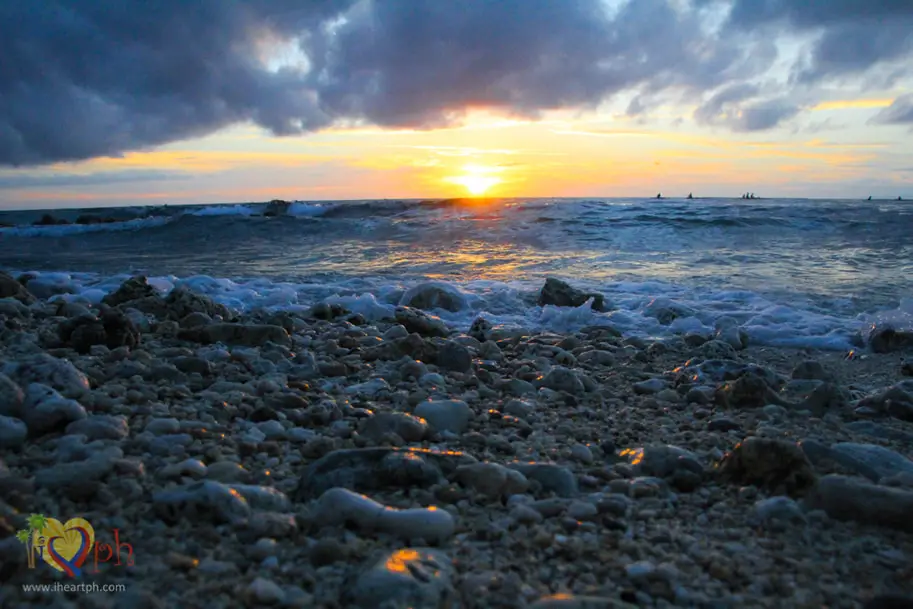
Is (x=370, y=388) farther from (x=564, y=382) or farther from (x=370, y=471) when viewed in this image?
(x=370, y=471)

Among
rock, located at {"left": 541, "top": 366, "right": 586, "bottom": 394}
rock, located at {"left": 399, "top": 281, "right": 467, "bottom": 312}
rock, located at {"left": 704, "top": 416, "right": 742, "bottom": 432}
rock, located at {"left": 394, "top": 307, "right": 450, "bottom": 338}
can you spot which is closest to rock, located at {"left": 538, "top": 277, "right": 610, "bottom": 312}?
rock, located at {"left": 399, "top": 281, "right": 467, "bottom": 312}

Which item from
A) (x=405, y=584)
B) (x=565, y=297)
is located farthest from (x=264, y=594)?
(x=565, y=297)

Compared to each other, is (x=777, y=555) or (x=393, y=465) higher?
(x=393, y=465)

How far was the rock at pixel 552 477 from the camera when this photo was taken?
1.86 m

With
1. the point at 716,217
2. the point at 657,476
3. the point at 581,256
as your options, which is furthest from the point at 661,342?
the point at 716,217

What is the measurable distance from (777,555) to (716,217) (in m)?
20.4

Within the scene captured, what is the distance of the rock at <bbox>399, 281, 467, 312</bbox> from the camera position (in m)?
6.00

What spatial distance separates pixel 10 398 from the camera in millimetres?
2045

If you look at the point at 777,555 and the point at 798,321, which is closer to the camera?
the point at 777,555

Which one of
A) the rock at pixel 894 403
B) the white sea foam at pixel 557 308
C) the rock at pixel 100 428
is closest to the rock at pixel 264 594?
the rock at pixel 100 428

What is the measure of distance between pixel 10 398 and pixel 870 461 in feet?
9.67

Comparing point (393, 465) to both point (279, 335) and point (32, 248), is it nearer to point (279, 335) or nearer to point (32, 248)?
point (279, 335)

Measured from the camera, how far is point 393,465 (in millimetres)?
1817

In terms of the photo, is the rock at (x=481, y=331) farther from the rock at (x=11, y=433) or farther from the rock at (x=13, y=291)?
the rock at (x=13, y=291)
